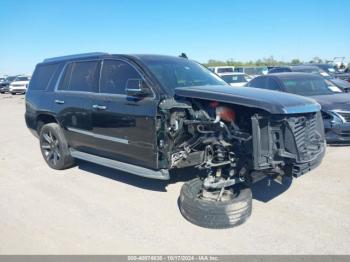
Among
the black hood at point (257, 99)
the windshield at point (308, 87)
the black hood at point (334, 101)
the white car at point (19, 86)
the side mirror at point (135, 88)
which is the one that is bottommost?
the white car at point (19, 86)

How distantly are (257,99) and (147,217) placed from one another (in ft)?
6.43

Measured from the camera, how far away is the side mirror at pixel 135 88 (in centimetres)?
424

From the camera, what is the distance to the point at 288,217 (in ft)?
12.8

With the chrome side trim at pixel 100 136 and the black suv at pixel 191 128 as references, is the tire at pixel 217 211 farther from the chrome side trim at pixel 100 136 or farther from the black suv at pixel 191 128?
the chrome side trim at pixel 100 136

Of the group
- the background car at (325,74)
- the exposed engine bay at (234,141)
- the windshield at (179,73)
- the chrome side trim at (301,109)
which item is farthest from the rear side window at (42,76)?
the background car at (325,74)

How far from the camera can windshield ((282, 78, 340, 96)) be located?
7.95m

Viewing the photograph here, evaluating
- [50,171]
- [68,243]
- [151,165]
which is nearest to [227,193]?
[151,165]

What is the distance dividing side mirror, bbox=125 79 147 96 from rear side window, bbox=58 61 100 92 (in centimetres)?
106

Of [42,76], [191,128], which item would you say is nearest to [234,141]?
[191,128]

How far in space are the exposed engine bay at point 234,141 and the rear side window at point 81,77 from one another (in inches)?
65.5

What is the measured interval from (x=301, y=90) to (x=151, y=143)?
5.18m

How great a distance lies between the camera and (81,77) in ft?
18.3

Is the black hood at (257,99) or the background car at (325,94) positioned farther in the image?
the background car at (325,94)

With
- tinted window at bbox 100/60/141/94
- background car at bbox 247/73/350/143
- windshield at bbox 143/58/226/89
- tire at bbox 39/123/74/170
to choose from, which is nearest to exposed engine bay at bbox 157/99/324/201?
windshield at bbox 143/58/226/89
